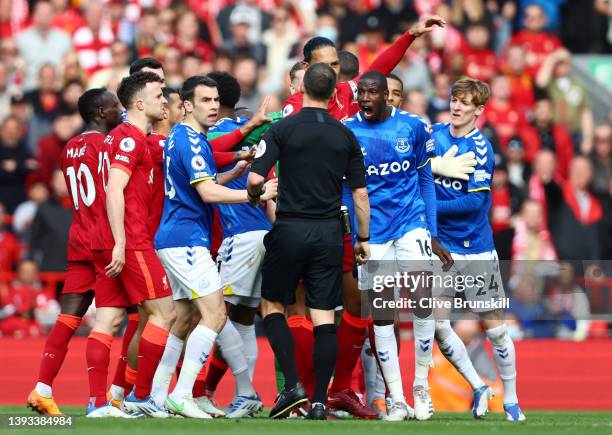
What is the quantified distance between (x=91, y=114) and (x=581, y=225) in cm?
959

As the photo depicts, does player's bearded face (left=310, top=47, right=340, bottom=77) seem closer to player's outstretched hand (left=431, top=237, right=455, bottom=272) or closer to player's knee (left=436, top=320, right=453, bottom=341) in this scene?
player's outstretched hand (left=431, top=237, right=455, bottom=272)

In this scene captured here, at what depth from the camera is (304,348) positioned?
37.4ft

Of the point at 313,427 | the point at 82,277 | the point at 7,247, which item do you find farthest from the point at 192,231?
the point at 7,247

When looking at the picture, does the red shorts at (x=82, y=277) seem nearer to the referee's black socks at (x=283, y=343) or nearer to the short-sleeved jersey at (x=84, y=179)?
the short-sleeved jersey at (x=84, y=179)

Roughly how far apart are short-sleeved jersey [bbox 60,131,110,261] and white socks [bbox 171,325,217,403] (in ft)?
3.69

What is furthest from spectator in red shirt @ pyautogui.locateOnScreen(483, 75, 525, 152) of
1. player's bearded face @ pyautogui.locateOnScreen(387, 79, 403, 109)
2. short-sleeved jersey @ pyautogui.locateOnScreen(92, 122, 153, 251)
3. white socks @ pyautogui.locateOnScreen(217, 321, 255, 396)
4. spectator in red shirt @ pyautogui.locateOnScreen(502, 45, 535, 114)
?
short-sleeved jersey @ pyautogui.locateOnScreen(92, 122, 153, 251)

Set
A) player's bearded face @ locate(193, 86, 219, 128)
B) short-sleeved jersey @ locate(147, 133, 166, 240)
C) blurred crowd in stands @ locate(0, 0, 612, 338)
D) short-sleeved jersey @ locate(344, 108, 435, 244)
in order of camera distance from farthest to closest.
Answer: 1. blurred crowd in stands @ locate(0, 0, 612, 338)
2. short-sleeved jersey @ locate(147, 133, 166, 240)
3. short-sleeved jersey @ locate(344, 108, 435, 244)
4. player's bearded face @ locate(193, 86, 219, 128)

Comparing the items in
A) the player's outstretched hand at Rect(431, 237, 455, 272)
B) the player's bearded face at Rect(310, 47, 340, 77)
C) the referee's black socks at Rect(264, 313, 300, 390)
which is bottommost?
the referee's black socks at Rect(264, 313, 300, 390)

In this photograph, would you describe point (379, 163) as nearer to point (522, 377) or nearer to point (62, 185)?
point (522, 377)

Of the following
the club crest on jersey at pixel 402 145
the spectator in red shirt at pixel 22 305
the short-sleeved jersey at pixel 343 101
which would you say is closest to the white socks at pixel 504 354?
the club crest on jersey at pixel 402 145

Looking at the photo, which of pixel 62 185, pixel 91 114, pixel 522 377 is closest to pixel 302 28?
pixel 62 185

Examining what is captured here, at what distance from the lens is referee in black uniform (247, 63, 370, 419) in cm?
1047

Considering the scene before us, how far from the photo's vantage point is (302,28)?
20578 mm

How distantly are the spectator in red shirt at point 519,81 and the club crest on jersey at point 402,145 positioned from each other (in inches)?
388
